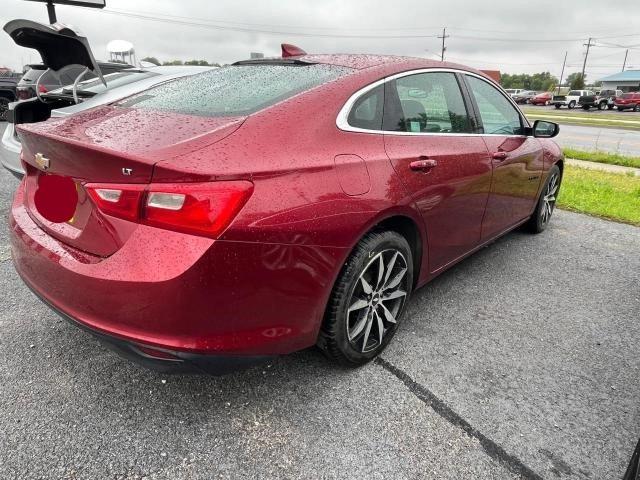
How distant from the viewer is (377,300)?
2408 millimetres

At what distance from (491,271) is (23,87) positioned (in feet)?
19.5

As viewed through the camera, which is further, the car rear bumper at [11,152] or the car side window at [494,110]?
the car rear bumper at [11,152]

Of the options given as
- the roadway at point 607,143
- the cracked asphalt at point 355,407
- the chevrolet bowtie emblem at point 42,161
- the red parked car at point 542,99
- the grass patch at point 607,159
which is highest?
the chevrolet bowtie emblem at point 42,161

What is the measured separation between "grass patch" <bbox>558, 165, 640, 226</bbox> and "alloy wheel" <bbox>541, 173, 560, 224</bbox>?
3.67 feet

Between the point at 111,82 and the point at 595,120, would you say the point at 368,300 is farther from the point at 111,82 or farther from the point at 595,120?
the point at 595,120

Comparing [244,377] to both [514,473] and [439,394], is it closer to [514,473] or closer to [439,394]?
[439,394]

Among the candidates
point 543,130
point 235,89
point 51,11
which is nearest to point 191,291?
point 235,89

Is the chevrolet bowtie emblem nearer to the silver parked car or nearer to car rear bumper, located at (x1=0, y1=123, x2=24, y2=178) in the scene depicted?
the silver parked car

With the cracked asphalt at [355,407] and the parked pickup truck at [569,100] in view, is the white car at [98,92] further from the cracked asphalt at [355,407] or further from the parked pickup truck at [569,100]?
the parked pickup truck at [569,100]

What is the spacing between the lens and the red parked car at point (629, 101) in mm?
43250

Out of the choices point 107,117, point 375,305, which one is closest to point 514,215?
point 375,305

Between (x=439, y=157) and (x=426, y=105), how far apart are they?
35 centimetres

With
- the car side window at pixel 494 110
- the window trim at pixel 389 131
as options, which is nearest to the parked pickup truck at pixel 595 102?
the car side window at pixel 494 110

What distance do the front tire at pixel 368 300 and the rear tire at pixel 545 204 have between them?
255 cm
